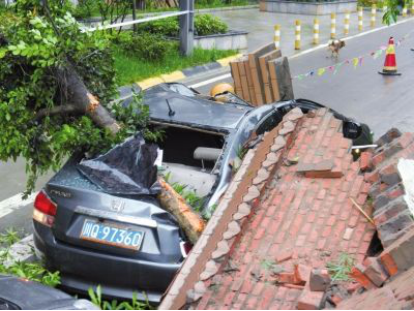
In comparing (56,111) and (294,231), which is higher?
(56,111)

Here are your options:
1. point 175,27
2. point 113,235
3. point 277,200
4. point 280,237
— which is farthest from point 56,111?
point 175,27

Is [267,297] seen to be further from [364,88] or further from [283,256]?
[364,88]

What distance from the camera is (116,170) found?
543 centimetres

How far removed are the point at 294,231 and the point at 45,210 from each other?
75.1 inches

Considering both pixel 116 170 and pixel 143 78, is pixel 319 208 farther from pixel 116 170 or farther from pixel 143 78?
pixel 143 78

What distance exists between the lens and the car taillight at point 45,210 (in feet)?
17.3

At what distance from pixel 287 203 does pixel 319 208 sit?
250 millimetres

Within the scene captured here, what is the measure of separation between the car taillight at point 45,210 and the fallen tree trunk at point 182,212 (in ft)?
2.70

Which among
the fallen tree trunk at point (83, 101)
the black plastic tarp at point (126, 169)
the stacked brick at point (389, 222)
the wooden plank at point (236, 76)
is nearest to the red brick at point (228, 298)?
the stacked brick at point (389, 222)

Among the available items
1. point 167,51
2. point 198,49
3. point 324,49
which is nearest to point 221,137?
point 167,51

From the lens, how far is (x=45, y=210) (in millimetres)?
5328

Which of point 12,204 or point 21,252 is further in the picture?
point 12,204

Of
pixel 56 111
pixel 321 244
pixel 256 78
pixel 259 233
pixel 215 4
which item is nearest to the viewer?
pixel 321 244

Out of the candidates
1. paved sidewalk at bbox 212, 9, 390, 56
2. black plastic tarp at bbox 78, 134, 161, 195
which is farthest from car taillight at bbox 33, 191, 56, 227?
paved sidewalk at bbox 212, 9, 390, 56
